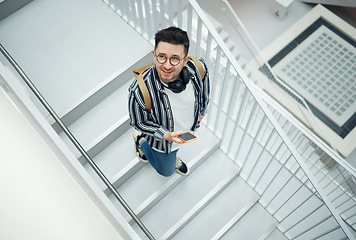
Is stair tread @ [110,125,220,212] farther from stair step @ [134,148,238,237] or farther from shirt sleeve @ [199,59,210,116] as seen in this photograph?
shirt sleeve @ [199,59,210,116]

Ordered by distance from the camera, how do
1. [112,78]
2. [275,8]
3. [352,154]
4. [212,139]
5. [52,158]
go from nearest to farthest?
[52,158] < [112,78] < [212,139] < [352,154] < [275,8]

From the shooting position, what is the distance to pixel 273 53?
652 centimetres

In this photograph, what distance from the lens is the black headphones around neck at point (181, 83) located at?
1996mm

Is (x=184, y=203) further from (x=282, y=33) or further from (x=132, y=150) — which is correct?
(x=282, y=33)

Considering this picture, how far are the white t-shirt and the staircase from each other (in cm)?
91

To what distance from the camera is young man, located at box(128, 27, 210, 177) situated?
183cm

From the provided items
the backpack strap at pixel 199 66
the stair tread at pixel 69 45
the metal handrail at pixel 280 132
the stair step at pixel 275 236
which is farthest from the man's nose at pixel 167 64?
the stair step at pixel 275 236

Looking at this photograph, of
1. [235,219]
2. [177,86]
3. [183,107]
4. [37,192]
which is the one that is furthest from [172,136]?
[235,219]

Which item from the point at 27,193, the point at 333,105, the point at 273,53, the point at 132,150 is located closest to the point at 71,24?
the point at 132,150

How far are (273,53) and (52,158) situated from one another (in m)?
5.59

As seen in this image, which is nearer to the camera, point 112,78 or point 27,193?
point 27,193

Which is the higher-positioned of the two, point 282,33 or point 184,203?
point 282,33

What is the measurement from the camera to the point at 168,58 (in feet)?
6.00

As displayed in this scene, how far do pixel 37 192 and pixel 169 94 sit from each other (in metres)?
0.92
